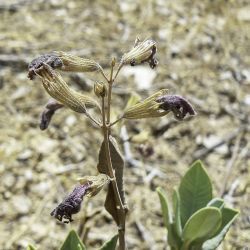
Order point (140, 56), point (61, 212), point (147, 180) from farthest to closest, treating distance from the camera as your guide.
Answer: point (147, 180)
point (140, 56)
point (61, 212)

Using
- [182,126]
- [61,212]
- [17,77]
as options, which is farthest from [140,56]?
[17,77]

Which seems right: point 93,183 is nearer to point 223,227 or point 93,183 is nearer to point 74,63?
point 74,63

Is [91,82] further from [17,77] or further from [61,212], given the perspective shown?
[61,212]

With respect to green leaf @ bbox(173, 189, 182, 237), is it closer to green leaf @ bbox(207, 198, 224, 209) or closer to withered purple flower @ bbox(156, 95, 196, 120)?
green leaf @ bbox(207, 198, 224, 209)

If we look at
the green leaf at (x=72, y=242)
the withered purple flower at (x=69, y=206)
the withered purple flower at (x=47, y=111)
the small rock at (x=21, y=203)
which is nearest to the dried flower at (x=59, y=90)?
the withered purple flower at (x=47, y=111)

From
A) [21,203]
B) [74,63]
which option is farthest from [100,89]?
[21,203]

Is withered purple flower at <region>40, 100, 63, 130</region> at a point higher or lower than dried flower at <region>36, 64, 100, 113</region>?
lower

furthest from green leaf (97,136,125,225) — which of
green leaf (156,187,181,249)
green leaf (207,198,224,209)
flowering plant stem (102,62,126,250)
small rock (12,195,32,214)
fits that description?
small rock (12,195,32,214)
